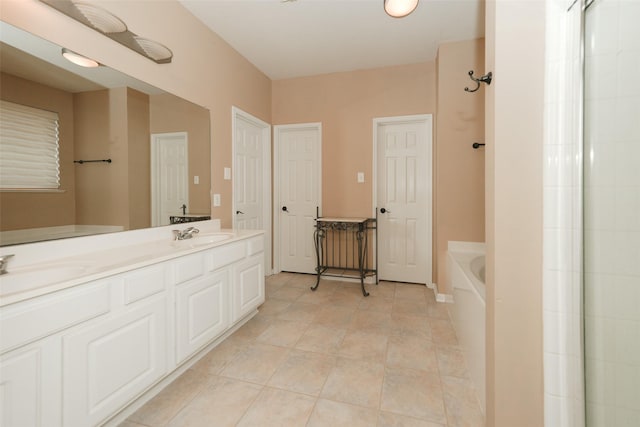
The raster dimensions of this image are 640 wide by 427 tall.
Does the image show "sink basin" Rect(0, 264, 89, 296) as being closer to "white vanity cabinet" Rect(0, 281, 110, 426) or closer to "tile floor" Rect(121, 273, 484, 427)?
"white vanity cabinet" Rect(0, 281, 110, 426)

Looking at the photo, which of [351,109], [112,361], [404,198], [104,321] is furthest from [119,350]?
[351,109]

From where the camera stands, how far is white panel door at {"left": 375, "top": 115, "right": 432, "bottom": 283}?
10.9ft

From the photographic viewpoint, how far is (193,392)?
5.00 ft

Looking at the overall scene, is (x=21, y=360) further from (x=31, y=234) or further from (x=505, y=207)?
(x=505, y=207)

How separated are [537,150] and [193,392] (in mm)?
2041

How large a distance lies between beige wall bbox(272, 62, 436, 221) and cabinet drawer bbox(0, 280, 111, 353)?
266 centimetres

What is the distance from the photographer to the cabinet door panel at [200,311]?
5.17ft

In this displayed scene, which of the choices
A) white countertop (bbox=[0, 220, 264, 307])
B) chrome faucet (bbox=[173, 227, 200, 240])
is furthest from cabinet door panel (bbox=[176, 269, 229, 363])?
chrome faucet (bbox=[173, 227, 200, 240])

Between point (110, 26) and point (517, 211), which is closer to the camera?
point (517, 211)

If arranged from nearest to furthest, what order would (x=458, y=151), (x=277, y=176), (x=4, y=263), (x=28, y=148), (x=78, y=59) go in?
(x=4, y=263) → (x=28, y=148) → (x=78, y=59) → (x=458, y=151) → (x=277, y=176)

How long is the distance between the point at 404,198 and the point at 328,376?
234 centimetres

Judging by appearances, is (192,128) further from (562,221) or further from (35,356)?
(562,221)

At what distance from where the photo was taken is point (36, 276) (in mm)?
1198

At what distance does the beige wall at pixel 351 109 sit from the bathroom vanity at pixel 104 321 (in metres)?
1.91
